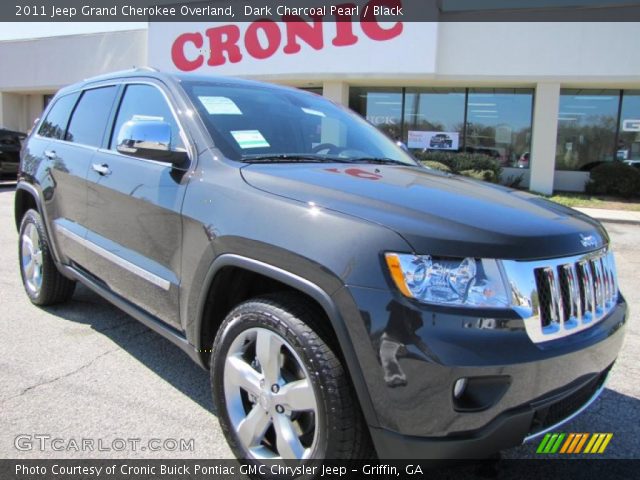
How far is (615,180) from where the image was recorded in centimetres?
1566

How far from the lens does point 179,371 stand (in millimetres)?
3459

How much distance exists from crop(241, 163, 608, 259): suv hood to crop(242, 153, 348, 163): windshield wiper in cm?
11

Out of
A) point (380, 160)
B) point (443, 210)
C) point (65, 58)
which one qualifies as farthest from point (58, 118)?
point (65, 58)

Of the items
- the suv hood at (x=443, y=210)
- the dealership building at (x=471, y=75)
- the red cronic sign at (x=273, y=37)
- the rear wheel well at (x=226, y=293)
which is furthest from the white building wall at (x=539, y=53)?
the rear wheel well at (x=226, y=293)

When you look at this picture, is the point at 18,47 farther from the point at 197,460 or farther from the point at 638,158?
the point at 197,460

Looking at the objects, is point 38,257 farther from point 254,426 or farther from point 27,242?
point 254,426

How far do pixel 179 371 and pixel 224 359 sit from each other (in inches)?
48.4

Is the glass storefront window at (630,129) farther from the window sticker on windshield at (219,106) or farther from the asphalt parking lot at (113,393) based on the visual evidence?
the window sticker on windshield at (219,106)

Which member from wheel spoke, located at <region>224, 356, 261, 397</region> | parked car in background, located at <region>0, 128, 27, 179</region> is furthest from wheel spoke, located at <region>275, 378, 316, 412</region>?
parked car in background, located at <region>0, 128, 27, 179</region>

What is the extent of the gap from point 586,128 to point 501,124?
2.61m

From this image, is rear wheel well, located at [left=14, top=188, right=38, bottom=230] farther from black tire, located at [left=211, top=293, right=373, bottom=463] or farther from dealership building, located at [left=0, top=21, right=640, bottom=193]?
dealership building, located at [left=0, top=21, right=640, bottom=193]

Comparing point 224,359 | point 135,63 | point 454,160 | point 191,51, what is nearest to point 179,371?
point 224,359

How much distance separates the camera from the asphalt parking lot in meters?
2.67

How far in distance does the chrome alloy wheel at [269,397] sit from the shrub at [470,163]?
1331 centimetres
